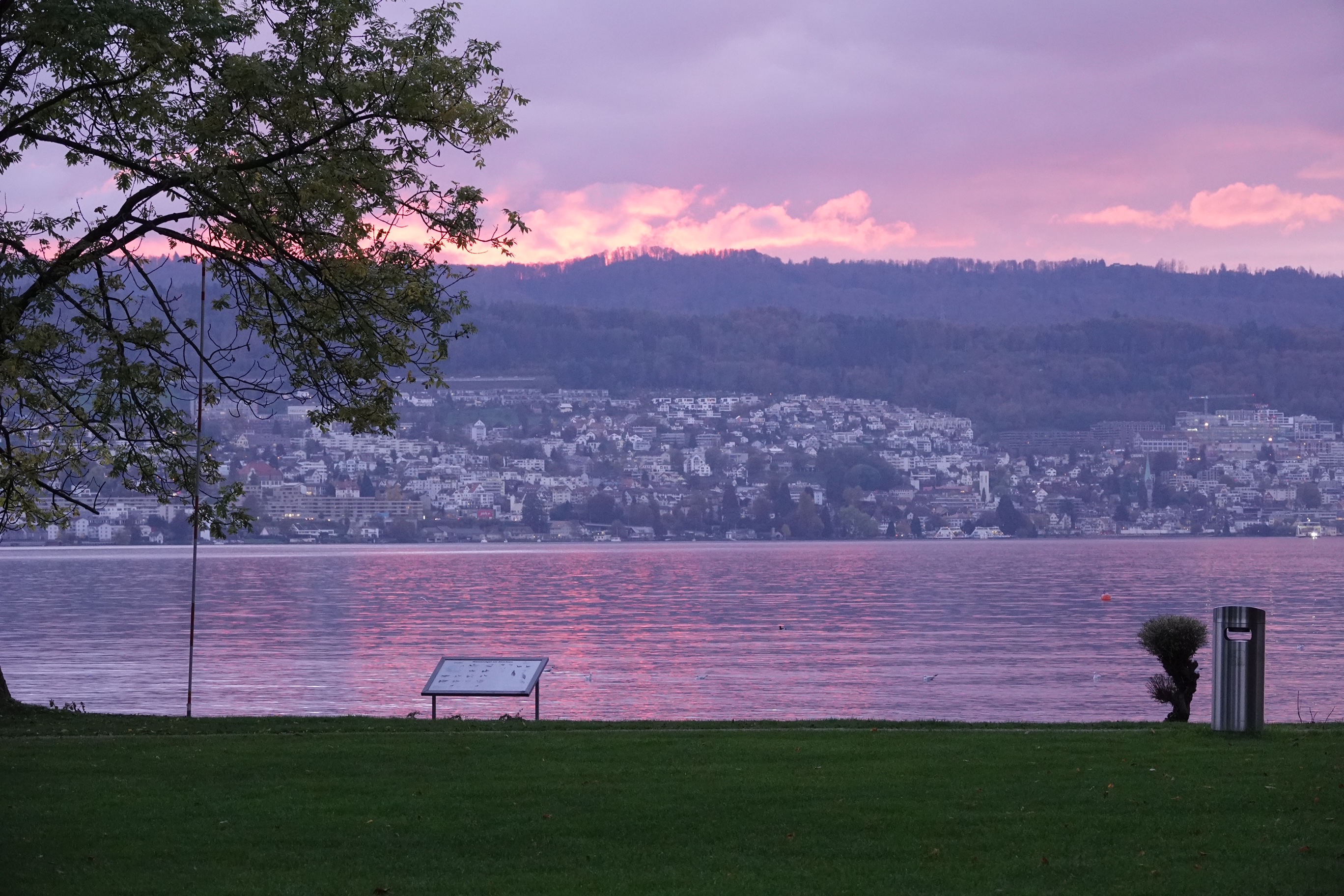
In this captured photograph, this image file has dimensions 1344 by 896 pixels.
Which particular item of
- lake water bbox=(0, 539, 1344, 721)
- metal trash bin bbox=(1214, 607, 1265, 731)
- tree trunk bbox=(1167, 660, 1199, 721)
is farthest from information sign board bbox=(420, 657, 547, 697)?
lake water bbox=(0, 539, 1344, 721)

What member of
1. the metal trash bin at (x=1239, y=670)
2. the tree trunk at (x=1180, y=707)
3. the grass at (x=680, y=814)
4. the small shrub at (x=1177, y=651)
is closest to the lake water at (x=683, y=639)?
the tree trunk at (x=1180, y=707)

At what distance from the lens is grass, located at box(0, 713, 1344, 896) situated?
27.3 feet

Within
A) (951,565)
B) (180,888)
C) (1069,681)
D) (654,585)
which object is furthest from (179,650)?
(951,565)

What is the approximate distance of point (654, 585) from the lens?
97.8 meters

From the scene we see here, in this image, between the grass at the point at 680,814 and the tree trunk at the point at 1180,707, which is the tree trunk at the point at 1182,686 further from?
the grass at the point at 680,814

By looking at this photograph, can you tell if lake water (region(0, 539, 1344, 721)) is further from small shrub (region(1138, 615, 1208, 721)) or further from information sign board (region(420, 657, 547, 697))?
information sign board (region(420, 657, 547, 697))

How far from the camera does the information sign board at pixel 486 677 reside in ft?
56.1

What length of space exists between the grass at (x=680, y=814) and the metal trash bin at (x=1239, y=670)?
0.23m

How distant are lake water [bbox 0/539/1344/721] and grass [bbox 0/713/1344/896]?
14424mm

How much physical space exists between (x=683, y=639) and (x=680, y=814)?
1644 inches

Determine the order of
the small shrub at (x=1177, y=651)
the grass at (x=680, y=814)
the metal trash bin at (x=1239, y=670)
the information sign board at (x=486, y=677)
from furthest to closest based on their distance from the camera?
the small shrub at (x=1177, y=651), the information sign board at (x=486, y=677), the metal trash bin at (x=1239, y=670), the grass at (x=680, y=814)

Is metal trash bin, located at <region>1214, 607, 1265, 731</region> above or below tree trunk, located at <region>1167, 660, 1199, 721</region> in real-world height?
above

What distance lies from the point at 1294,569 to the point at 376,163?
114 meters

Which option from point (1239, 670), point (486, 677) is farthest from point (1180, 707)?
point (486, 677)
